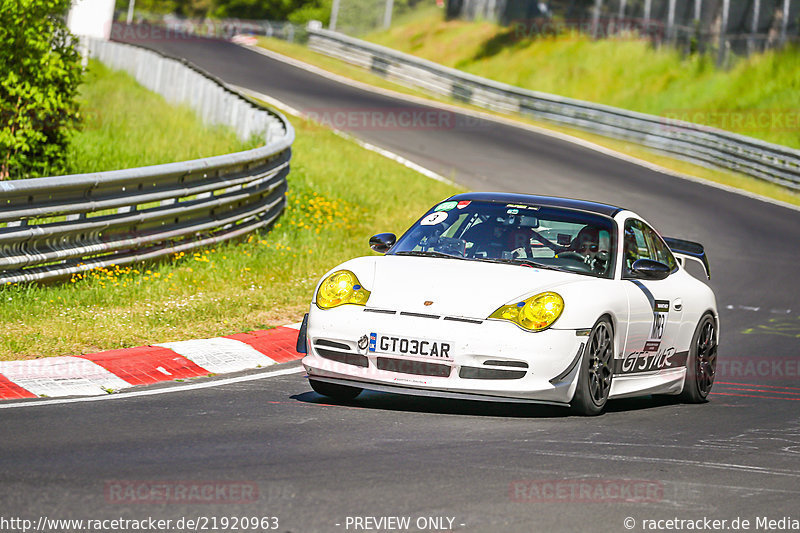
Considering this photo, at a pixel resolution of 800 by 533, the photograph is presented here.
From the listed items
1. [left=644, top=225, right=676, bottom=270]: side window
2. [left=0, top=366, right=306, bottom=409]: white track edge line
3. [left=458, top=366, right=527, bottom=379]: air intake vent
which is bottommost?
[left=0, top=366, right=306, bottom=409]: white track edge line

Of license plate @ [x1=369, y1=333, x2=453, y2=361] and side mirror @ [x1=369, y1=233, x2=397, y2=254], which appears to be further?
side mirror @ [x1=369, y1=233, x2=397, y2=254]

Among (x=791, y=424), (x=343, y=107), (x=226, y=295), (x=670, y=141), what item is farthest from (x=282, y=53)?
(x=791, y=424)

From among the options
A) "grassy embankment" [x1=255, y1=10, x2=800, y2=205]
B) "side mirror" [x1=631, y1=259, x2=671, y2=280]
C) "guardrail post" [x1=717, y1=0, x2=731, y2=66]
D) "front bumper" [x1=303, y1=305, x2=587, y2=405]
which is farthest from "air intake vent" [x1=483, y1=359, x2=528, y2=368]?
"guardrail post" [x1=717, y1=0, x2=731, y2=66]

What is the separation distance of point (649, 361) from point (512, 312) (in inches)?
65.5

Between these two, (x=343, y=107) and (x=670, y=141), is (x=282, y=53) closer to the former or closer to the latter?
(x=343, y=107)

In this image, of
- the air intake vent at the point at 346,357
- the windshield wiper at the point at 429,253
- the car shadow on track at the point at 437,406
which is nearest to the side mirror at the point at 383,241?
the windshield wiper at the point at 429,253

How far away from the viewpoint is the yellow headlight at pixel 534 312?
24.3 ft

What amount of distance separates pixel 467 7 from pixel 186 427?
180ft

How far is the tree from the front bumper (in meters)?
8.55

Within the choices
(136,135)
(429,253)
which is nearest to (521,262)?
Answer: (429,253)

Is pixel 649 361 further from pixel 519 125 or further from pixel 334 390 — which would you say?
Result: pixel 519 125

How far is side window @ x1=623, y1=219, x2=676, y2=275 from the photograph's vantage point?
877cm

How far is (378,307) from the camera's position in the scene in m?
7.55

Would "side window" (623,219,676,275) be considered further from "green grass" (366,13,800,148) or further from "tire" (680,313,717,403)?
"green grass" (366,13,800,148)
